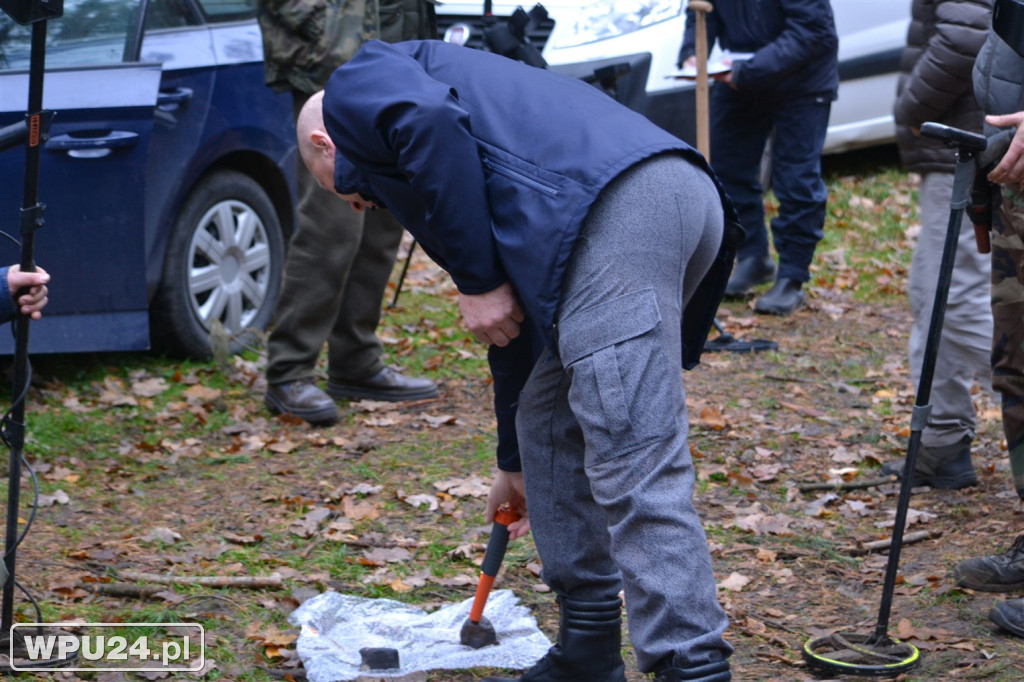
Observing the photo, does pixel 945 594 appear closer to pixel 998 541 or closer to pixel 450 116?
pixel 998 541

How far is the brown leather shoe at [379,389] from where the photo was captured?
5379 millimetres

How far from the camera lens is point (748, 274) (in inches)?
282

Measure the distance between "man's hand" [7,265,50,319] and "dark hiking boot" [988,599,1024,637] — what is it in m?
2.61

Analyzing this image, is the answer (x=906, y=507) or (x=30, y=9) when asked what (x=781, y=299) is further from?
(x=30, y=9)

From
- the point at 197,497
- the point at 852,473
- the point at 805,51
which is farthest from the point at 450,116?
the point at 805,51

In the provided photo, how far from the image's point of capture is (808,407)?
5.35m

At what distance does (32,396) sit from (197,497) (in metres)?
1.38

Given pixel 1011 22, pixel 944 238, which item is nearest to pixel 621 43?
pixel 944 238

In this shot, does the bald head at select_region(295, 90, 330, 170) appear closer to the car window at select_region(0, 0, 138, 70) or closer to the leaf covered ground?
the leaf covered ground

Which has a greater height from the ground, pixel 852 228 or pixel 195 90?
pixel 195 90

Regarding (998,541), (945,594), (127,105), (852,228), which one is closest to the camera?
(945,594)

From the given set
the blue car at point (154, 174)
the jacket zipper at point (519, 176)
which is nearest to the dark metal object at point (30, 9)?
the jacket zipper at point (519, 176)

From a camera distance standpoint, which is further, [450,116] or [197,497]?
[197,497]
